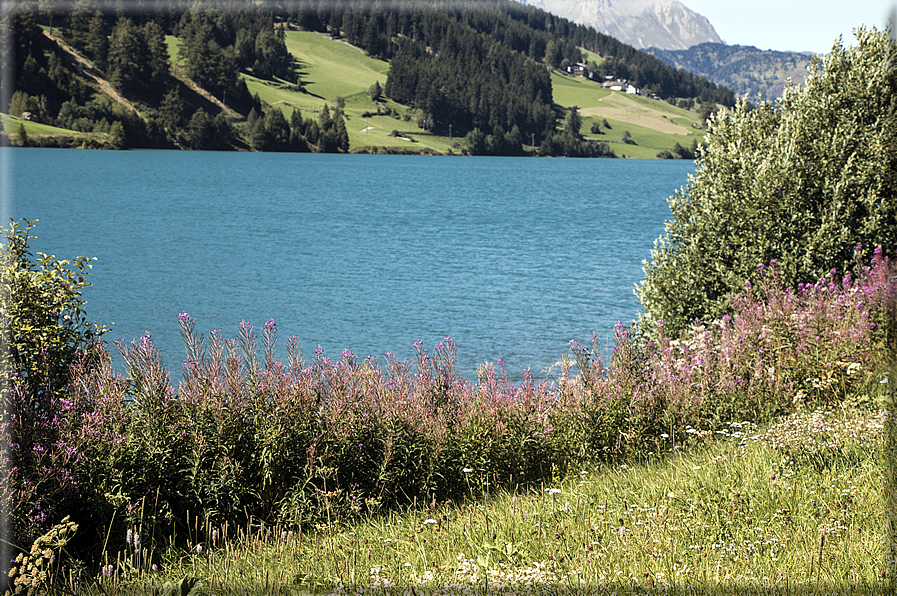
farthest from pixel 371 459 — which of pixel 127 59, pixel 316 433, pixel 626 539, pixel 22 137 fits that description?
pixel 127 59

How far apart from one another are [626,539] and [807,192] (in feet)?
45.4

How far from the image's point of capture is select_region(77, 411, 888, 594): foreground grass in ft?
16.4

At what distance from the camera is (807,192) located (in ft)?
53.5

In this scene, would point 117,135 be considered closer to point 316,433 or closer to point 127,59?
point 127,59

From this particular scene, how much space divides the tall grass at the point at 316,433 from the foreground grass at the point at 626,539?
0.16 meters

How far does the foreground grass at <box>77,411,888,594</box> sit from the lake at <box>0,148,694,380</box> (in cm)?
1510

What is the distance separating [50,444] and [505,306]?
27833mm

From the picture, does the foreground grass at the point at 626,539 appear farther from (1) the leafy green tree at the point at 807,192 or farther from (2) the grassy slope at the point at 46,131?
(2) the grassy slope at the point at 46,131

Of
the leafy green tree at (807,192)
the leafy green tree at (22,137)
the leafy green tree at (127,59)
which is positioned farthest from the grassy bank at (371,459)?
the leafy green tree at (127,59)

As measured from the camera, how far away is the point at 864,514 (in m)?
5.84

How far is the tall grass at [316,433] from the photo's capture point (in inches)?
257

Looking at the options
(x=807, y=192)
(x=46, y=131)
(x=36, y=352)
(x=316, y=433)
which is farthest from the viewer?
(x=46, y=131)

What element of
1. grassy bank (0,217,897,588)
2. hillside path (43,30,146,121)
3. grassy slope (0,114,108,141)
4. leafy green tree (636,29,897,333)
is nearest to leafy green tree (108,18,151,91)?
hillside path (43,30,146,121)

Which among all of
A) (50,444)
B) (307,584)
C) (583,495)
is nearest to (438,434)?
(583,495)
